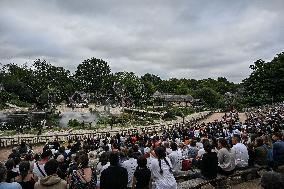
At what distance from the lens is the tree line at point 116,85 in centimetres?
6850

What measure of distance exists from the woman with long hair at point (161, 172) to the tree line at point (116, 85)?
62281 mm

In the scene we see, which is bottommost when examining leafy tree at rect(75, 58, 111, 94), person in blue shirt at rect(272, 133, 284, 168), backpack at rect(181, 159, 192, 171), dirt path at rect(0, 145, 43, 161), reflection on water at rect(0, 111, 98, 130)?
dirt path at rect(0, 145, 43, 161)

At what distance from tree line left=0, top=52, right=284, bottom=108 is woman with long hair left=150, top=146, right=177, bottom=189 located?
6228 centimetres

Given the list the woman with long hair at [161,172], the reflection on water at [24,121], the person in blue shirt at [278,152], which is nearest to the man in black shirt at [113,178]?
the woman with long hair at [161,172]

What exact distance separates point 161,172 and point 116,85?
8666 centimetres

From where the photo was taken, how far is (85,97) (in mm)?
99125

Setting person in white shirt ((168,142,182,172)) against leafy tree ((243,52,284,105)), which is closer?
person in white shirt ((168,142,182,172))

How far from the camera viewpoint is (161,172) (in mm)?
7070

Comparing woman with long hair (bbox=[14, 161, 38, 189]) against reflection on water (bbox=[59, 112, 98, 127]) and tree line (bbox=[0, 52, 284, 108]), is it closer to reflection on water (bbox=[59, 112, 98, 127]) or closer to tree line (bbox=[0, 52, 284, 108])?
reflection on water (bbox=[59, 112, 98, 127])

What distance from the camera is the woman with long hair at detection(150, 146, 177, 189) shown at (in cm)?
708

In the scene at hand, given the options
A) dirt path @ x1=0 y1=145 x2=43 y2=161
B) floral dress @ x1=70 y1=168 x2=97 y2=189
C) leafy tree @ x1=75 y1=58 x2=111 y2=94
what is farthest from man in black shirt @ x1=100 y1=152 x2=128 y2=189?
leafy tree @ x1=75 y1=58 x2=111 y2=94

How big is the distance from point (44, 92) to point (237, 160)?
7875 centimetres

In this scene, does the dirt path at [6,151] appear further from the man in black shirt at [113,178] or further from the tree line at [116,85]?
the tree line at [116,85]

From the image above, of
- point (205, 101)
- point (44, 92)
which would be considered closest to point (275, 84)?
point (205, 101)
